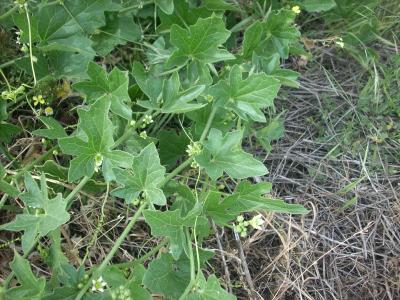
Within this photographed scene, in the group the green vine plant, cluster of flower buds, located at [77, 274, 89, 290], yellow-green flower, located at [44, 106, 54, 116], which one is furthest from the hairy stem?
cluster of flower buds, located at [77, 274, 89, 290]

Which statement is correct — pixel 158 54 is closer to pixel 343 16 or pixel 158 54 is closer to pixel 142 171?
pixel 142 171

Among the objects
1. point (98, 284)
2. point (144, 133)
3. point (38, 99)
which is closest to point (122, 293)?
point (98, 284)

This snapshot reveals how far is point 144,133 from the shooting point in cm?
145

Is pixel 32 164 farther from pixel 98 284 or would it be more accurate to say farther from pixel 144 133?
pixel 98 284

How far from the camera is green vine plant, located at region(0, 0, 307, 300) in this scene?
1197mm

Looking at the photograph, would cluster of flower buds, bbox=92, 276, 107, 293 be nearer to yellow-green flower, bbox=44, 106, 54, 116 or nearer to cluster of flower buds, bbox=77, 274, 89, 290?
cluster of flower buds, bbox=77, 274, 89, 290

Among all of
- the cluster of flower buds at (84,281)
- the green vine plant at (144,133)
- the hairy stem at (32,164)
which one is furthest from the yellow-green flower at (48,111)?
the cluster of flower buds at (84,281)

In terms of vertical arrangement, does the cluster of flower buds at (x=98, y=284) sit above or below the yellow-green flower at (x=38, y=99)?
below

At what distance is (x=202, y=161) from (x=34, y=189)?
37 cm

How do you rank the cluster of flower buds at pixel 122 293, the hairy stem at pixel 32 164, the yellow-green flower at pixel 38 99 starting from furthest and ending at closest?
the yellow-green flower at pixel 38 99, the hairy stem at pixel 32 164, the cluster of flower buds at pixel 122 293

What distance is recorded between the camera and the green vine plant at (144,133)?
120 cm

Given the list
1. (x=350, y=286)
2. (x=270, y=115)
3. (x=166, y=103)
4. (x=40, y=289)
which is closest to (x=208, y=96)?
(x=166, y=103)

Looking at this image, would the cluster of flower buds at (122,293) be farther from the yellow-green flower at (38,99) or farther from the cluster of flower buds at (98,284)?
the yellow-green flower at (38,99)

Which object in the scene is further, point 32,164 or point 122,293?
point 32,164
